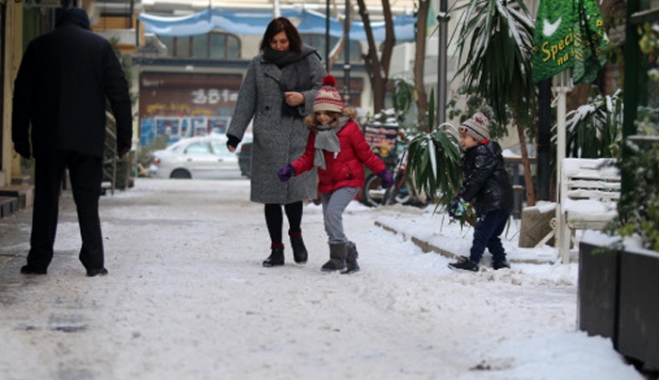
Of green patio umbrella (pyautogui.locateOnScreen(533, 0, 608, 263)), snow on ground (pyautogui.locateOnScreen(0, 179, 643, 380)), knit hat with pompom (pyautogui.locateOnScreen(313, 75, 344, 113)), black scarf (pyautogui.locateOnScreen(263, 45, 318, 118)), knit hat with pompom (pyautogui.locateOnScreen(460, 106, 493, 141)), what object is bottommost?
snow on ground (pyautogui.locateOnScreen(0, 179, 643, 380))

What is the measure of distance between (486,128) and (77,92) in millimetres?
3105

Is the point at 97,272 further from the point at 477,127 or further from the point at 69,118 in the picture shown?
the point at 477,127

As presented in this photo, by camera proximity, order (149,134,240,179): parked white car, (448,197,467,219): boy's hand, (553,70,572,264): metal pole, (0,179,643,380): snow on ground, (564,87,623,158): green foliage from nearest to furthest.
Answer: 1. (0,179,643,380): snow on ground
2. (448,197,467,219): boy's hand
3. (553,70,572,264): metal pole
4. (564,87,623,158): green foliage
5. (149,134,240,179): parked white car

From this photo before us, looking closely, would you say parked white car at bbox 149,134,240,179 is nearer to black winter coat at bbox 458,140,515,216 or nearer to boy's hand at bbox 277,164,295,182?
black winter coat at bbox 458,140,515,216

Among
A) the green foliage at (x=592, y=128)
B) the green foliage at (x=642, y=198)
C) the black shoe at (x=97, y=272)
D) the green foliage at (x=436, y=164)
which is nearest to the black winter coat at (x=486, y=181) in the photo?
the green foliage at (x=592, y=128)

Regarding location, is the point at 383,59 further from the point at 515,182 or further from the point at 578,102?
the point at 578,102

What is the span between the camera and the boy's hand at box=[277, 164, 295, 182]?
9.48m

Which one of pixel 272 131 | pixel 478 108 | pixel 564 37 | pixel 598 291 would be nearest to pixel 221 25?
pixel 478 108

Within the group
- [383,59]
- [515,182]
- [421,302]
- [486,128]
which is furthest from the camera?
[383,59]

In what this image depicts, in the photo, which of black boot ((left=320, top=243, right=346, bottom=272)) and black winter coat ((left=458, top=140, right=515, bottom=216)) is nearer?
black boot ((left=320, top=243, right=346, bottom=272))

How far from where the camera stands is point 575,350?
586 centimetres

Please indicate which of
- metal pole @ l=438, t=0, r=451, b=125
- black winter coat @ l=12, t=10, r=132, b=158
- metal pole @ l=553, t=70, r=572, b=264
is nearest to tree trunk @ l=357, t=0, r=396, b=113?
metal pole @ l=438, t=0, r=451, b=125

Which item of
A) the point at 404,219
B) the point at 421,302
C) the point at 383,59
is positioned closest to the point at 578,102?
the point at 404,219

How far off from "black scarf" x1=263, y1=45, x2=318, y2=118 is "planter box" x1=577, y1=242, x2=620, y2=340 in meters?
4.19
